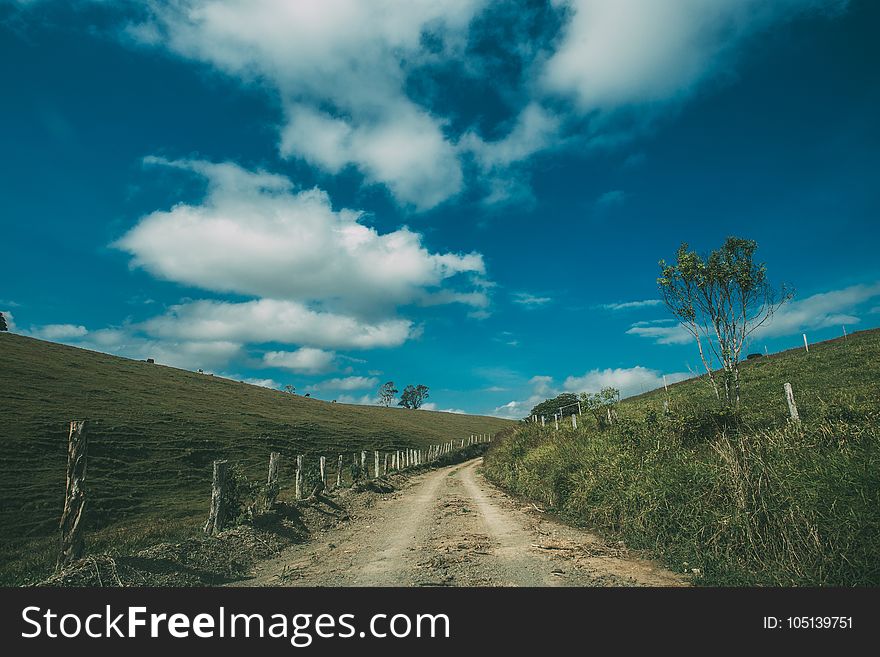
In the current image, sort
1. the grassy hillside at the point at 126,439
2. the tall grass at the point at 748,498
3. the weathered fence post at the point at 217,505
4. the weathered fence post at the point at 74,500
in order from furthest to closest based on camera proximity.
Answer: the grassy hillside at the point at 126,439 → the weathered fence post at the point at 217,505 → the weathered fence post at the point at 74,500 → the tall grass at the point at 748,498

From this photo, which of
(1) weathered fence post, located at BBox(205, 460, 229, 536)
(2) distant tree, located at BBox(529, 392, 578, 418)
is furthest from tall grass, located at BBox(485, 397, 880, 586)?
(2) distant tree, located at BBox(529, 392, 578, 418)

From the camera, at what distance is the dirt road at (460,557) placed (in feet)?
23.8

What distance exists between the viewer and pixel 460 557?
28.8ft

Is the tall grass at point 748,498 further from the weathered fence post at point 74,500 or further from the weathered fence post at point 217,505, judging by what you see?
the weathered fence post at point 74,500

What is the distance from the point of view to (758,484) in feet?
25.3

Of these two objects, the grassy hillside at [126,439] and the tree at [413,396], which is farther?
the tree at [413,396]

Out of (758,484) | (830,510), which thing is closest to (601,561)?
(758,484)

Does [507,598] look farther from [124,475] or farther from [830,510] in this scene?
[124,475]

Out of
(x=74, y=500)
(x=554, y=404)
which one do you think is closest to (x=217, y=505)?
(x=74, y=500)

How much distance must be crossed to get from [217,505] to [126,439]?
28874 mm

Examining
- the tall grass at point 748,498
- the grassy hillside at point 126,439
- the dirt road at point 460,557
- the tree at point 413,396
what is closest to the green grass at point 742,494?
the tall grass at point 748,498

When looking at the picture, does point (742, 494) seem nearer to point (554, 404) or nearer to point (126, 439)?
point (126, 439)

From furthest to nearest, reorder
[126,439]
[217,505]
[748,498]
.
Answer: [126,439] → [217,505] → [748,498]

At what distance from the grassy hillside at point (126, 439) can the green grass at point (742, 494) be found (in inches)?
586
